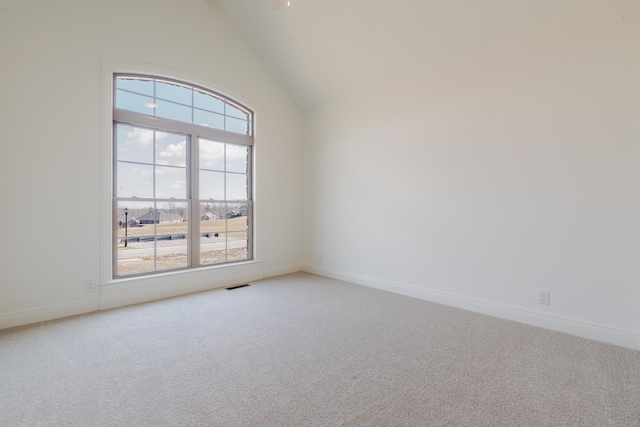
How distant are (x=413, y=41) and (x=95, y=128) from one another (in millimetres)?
3667

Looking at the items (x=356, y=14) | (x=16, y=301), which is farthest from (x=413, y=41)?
(x=16, y=301)

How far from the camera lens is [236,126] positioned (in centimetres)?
451

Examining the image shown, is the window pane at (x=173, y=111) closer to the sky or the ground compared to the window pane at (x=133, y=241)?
closer to the sky

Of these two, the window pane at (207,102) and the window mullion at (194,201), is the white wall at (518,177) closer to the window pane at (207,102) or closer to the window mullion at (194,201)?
Result: the window pane at (207,102)

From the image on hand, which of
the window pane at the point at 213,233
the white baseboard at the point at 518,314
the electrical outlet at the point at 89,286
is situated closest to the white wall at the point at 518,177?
the white baseboard at the point at 518,314

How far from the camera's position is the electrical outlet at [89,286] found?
10.3 ft

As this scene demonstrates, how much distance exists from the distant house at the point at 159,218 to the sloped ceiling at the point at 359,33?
275cm

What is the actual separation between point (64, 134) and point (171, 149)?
111 centimetres

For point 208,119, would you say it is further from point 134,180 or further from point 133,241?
point 133,241

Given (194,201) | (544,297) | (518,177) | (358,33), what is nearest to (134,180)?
(194,201)

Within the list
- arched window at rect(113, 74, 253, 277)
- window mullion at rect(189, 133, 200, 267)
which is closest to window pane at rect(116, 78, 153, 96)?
arched window at rect(113, 74, 253, 277)

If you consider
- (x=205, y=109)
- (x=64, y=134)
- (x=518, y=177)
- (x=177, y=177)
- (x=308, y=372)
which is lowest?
(x=308, y=372)

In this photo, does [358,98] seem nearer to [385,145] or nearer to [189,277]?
[385,145]

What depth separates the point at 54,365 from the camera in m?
2.05
